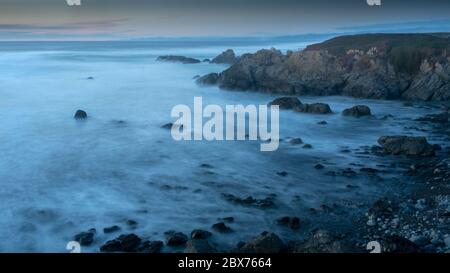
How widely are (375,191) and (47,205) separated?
7.86 metres

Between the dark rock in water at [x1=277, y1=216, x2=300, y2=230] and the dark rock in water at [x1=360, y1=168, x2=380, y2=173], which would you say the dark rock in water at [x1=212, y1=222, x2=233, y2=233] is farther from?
the dark rock in water at [x1=360, y1=168, x2=380, y2=173]

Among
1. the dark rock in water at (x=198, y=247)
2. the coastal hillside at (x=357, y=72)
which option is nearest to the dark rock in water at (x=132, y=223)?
the dark rock in water at (x=198, y=247)

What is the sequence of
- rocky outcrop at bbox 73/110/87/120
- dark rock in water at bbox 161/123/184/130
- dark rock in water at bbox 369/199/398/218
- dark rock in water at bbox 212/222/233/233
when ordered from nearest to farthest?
1. dark rock in water at bbox 212/222/233/233
2. dark rock in water at bbox 369/199/398/218
3. dark rock in water at bbox 161/123/184/130
4. rocky outcrop at bbox 73/110/87/120

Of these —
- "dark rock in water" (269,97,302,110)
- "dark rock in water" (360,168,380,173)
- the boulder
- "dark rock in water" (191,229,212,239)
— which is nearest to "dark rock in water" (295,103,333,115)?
"dark rock in water" (269,97,302,110)

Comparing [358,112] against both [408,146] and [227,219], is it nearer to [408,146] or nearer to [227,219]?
[408,146]

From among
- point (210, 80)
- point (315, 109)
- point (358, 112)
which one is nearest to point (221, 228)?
point (358, 112)

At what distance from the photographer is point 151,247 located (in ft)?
30.1

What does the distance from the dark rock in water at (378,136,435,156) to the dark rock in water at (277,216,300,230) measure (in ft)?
21.1

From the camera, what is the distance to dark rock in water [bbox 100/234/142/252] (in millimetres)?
9117

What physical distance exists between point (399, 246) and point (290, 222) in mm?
2439

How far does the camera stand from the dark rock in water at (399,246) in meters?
8.24

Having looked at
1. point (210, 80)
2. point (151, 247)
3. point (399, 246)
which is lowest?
point (151, 247)
